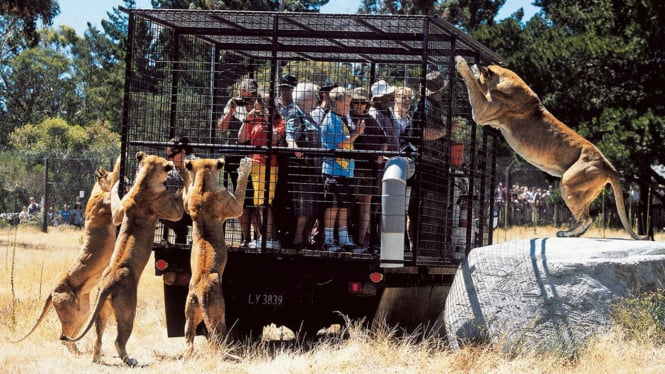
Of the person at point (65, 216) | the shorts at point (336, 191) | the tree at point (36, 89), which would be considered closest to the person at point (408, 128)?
the shorts at point (336, 191)

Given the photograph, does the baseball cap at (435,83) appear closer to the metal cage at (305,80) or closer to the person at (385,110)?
the metal cage at (305,80)

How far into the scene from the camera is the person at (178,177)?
8541 millimetres

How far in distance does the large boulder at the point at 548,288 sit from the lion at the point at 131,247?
2.44 metres

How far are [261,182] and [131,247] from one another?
1399 millimetres

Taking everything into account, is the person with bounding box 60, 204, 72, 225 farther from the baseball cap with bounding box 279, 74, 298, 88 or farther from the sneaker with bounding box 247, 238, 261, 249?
the sneaker with bounding box 247, 238, 261, 249

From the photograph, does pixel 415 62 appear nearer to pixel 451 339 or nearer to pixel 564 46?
pixel 451 339

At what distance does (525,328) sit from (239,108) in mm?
3412

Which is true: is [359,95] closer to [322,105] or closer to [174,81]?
[322,105]

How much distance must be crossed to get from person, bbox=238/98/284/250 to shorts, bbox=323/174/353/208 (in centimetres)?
48

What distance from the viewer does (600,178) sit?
318 inches

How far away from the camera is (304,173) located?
881 cm

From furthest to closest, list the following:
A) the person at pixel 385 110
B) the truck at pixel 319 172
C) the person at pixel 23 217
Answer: the person at pixel 23 217 < the person at pixel 385 110 < the truck at pixel 319 172

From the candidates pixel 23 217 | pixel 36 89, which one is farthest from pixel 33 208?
pixel 36 89

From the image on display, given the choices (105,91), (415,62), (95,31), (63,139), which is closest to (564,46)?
(415,62)
